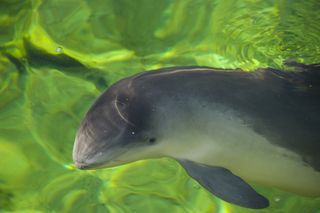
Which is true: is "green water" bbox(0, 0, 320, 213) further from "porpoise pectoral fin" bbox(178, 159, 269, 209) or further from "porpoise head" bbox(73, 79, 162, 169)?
"porpoise head" bbox(73, 79, 162, 169)

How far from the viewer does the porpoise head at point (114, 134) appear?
3230 millimetres

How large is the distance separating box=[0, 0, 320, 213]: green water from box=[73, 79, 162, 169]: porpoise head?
1084 mm

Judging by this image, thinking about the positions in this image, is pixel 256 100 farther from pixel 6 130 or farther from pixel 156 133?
pixel 6 130

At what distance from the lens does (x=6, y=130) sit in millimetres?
4797

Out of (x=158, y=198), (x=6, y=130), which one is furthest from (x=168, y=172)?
(x=6, y=130)

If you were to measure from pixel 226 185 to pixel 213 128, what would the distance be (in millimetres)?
467

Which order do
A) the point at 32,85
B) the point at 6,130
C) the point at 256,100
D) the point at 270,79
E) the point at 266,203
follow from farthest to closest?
the point at 32,85, the point at 6,130, the point at 270,79, the point at 256,100, the point at 266,203

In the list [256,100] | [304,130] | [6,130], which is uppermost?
[256,100]

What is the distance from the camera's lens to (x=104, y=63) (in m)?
5.70

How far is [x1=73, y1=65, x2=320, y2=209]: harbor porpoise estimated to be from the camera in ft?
10.9

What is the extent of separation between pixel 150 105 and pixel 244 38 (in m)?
3.05

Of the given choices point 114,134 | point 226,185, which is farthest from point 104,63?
point 226,185

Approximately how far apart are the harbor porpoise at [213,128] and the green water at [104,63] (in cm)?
86

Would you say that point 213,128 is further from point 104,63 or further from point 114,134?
point 104,63
